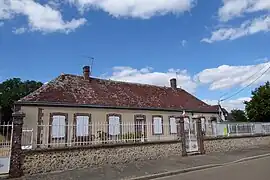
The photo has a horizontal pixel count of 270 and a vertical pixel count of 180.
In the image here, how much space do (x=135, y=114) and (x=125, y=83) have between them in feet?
15.1

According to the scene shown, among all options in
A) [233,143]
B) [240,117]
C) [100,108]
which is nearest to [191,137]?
[233,143]

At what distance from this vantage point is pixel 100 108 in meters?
20.6

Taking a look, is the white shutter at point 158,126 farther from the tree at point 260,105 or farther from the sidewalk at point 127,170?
the tree at point 260,105

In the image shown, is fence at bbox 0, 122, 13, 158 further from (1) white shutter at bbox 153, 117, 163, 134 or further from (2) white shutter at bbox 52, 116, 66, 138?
(1) white shutter at bbox 153, 117, 163, 134

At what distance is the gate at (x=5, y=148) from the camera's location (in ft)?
32.8

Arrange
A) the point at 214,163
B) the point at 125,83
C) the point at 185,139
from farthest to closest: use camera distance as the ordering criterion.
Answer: the point at 125,83 < the point at 185,139 < the point at 214,163

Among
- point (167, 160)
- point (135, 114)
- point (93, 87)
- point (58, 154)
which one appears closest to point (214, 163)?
point (167, 160)

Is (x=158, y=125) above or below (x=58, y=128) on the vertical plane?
above

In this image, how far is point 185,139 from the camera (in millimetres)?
15477

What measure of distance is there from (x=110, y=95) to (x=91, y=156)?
1069cm

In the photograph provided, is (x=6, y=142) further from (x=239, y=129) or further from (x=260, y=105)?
(x=260, y=105)

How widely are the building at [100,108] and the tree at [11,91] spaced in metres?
30.3

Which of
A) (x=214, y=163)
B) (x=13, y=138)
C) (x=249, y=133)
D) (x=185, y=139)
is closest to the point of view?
(x=13, y=138)

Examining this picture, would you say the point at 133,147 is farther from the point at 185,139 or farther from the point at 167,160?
the point at 185,139
